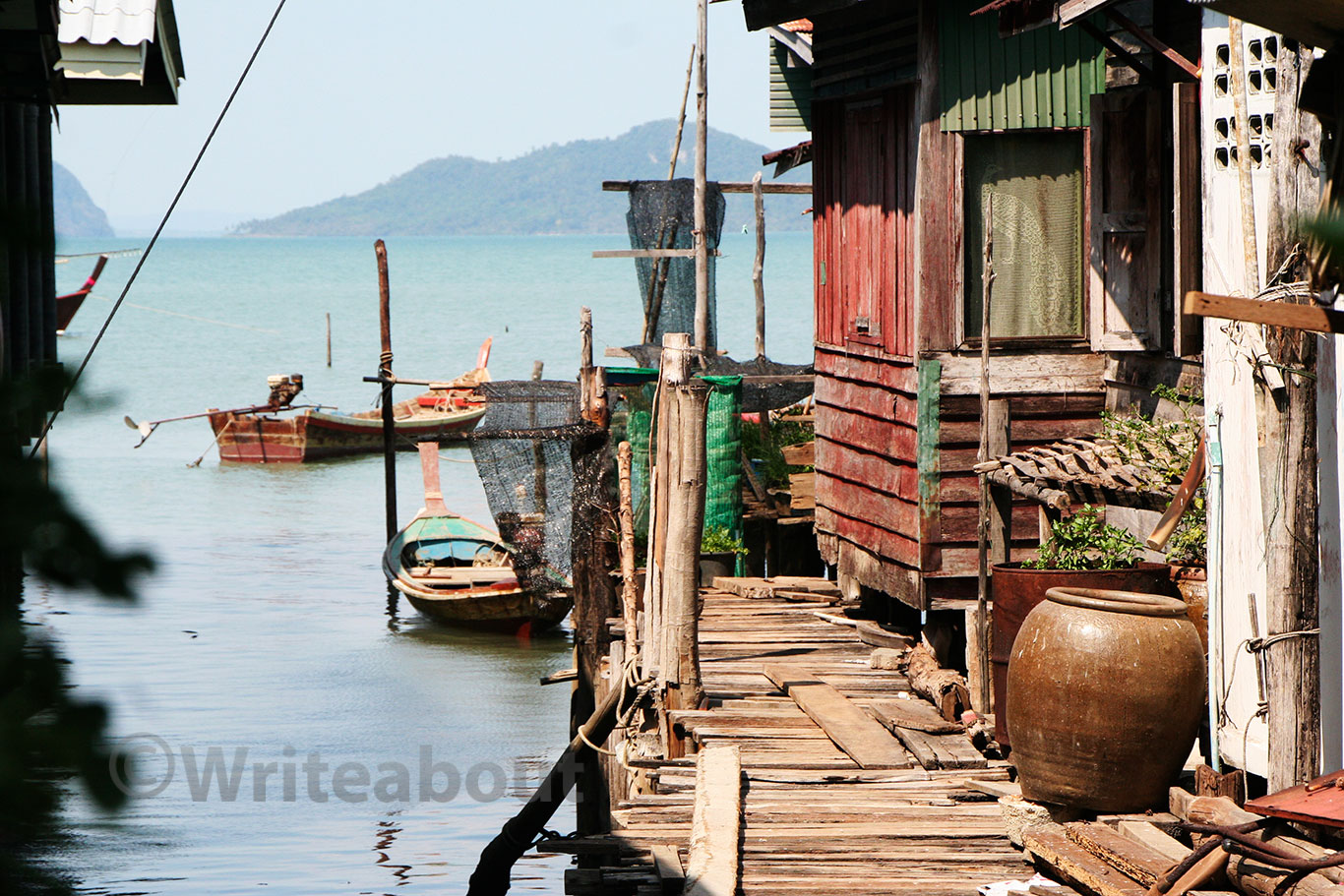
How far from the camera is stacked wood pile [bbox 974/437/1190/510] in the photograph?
7.80 m

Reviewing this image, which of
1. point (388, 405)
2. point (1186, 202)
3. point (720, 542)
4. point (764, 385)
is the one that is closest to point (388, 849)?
point (720, 542)

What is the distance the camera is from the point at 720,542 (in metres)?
14.6

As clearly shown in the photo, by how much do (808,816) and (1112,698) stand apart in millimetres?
1591

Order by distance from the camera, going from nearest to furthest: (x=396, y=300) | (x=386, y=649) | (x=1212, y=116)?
(x=1212, y=116) → (x=386, y=649) → (x=396, y=300)

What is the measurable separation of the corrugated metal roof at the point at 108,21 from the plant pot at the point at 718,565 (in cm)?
695

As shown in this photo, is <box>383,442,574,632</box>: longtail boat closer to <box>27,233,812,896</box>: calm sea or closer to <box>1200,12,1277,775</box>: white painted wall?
<box>27,233,812,896</box>: calm sea

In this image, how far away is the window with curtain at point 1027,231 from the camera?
1045cm

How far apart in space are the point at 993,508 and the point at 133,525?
27.0 meters

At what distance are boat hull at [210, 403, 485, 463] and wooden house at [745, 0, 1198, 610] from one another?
3023cm

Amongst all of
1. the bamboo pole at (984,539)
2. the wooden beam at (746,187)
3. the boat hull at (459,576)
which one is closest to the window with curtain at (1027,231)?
the bamboo pole at (984,539)

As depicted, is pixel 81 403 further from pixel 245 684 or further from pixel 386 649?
pixel 386 649

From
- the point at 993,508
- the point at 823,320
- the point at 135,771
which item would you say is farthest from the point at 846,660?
the point at 135,771

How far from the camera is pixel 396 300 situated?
122 metres

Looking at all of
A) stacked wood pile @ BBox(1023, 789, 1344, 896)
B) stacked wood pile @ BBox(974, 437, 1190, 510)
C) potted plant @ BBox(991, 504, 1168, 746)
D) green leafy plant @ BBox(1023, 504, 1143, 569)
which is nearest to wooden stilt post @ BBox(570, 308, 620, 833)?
stacked wood pile @ BBox(974, 437, 1190, 510)
